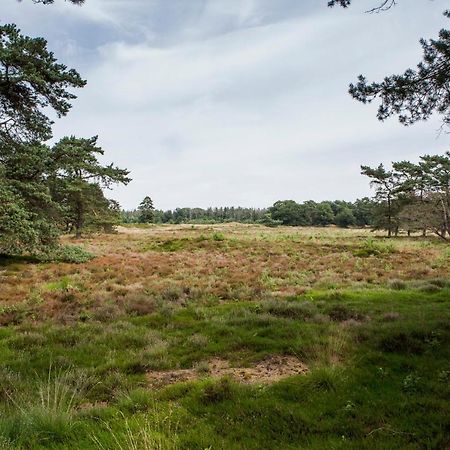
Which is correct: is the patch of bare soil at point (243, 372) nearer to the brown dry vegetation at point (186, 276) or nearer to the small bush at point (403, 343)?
the small bush at point (403, 343)

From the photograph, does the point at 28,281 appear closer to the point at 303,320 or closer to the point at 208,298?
the point at 208,298

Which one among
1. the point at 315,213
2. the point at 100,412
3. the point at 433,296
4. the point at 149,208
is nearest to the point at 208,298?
the point at 433,296

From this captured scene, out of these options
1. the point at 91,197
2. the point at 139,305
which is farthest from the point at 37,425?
the point at 91,197

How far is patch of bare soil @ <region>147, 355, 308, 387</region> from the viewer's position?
6.12 meters

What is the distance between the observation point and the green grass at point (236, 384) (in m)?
4.19

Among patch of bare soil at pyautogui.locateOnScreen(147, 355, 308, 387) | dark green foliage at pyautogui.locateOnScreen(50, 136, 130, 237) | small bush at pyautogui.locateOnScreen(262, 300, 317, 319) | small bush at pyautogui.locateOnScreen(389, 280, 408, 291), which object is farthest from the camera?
dark green foliage at pyautogui.locateOnScreen(50, 136, 130, 237)

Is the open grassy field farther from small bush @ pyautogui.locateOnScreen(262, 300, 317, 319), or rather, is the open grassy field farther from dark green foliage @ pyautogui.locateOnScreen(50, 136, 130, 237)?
dark green foliage @ pyautogui.locateOnScreen(50, 136, 130, 237)

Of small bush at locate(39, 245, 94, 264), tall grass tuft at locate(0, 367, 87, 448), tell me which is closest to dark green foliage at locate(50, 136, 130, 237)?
small bush at locate(39, 245, 94, 264)

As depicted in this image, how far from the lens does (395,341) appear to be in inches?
278

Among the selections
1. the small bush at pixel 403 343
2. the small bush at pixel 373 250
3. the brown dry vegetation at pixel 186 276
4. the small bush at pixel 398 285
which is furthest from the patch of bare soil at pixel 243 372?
the small bush at pixel 373 250

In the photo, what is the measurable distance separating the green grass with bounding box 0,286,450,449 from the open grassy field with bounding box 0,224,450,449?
0.02m

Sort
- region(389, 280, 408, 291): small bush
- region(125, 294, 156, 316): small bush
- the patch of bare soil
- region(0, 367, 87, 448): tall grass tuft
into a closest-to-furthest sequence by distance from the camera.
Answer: region(0, 367, 87, 448): tall grass tuft, the patch of bare soil, region(125, 294, 156, 316): small bush, region(389, 280, 408, 291): small bush

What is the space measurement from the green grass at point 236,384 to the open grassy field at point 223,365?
0.02 meters

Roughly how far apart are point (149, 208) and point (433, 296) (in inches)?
4105
